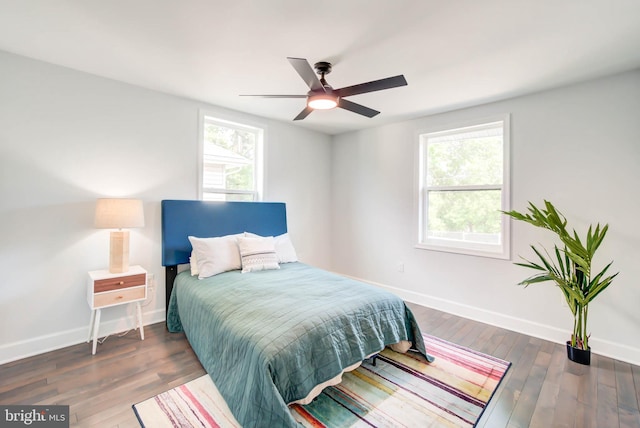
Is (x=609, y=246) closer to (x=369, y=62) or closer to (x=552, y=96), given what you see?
(x=552, y=96)

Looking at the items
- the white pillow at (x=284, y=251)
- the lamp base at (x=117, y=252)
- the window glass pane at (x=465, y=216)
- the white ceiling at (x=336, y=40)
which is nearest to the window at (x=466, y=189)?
the window glass pane at (x=465, y=216)

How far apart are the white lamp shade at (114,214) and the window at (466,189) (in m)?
3.35

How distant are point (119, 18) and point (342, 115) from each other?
253 centimetres

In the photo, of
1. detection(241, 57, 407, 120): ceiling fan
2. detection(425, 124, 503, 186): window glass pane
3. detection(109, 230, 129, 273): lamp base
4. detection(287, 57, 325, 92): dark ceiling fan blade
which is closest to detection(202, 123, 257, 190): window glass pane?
detection(109, 230, 129, 273): lamp base

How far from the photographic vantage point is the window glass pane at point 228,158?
3.60 metres

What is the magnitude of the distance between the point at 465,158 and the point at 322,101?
2232 millimetres

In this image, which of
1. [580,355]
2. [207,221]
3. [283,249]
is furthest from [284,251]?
[580,355]

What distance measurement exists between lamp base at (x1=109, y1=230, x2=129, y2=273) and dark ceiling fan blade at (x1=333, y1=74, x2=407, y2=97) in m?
2.36

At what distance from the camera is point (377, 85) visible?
6.66 ft

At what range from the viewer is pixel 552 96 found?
2869mm

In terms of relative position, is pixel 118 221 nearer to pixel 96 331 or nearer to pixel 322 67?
pixel 96 331

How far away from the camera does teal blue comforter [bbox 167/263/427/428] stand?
1.59 m

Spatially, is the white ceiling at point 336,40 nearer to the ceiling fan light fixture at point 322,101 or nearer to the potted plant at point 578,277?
the ceiling fan light fixture at point 322,101

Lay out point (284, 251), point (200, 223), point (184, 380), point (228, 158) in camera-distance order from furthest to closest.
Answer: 1. point (228, 158)
2. point (284, 251)
3. point (200, 223)
4. point (184, 380)
